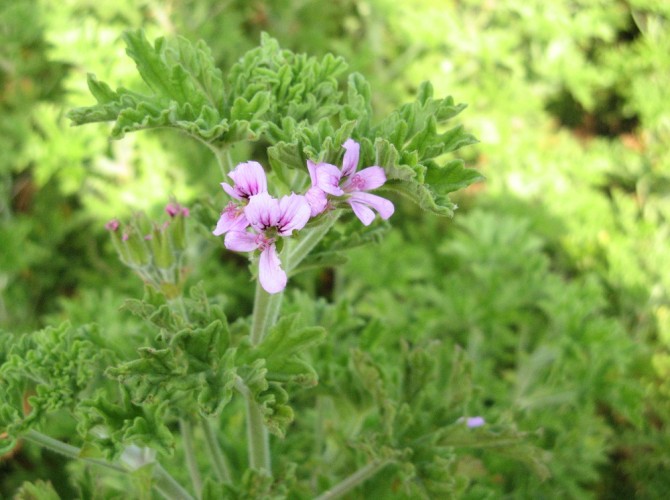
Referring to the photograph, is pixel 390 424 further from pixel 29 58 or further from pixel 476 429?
pixel 29 58

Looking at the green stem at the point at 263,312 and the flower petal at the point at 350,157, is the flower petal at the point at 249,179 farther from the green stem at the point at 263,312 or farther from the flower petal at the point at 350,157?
the green stem at the point at 263,312

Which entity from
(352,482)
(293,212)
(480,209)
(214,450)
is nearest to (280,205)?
(293,212)

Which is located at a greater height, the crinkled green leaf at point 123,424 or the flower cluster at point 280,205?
the flower cluster at point 280,205

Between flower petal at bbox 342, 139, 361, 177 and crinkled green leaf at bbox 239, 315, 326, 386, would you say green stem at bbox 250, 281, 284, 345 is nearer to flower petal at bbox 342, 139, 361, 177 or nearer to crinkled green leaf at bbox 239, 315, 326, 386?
crinkled green leaf at bbox 239, 315, 326, 386

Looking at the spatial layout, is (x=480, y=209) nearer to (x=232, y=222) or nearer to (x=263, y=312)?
(x=263, y=312)

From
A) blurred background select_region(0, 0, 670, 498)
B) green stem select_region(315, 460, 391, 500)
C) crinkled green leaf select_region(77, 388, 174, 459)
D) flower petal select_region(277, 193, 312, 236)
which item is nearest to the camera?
flower petal select_region(277, 193, 312, 236)

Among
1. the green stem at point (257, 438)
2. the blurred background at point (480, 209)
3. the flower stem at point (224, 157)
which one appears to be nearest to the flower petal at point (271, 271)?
the flower stem at point (224, 157)

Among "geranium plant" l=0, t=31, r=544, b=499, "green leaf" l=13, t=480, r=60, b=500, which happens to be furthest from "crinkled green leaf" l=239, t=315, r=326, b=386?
"green leaf" l=13, t=480, r=60, b=500
